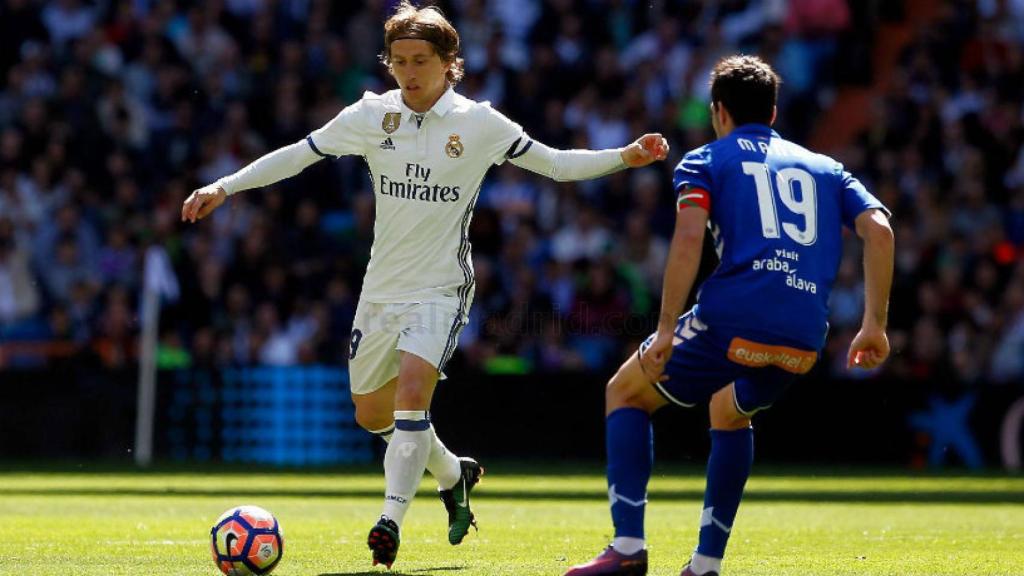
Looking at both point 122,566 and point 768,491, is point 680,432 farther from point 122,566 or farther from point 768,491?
point 122,566

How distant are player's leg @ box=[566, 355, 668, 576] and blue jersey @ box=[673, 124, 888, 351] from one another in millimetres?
404

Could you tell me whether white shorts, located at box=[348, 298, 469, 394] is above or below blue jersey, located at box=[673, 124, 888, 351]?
below

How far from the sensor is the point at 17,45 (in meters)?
20.8

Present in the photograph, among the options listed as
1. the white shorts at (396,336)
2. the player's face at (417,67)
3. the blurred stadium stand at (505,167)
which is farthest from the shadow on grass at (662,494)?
the player's face at (417,67)

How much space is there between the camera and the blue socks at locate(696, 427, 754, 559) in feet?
23.5

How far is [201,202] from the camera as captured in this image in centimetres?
844

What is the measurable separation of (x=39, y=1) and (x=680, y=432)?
9308mm

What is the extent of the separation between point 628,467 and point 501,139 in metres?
2.32

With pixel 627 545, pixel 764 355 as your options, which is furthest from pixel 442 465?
pixel 764 355

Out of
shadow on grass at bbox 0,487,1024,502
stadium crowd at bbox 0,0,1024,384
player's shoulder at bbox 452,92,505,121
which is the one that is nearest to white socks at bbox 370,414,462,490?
player's shoulder at bbox 452,92,505,121

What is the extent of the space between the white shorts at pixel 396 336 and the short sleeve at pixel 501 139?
746 millimetres

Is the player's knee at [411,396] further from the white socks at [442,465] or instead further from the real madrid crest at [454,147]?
the real madrid crest at [454,147]

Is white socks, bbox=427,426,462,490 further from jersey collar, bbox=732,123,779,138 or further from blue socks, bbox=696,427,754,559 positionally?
jersey collar, bbox=732,123,779,138

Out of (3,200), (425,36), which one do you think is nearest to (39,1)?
(3,200)
